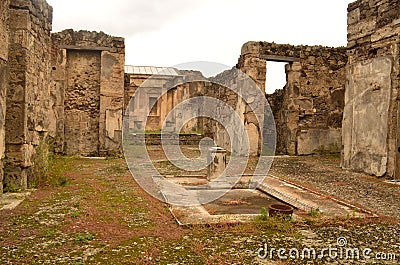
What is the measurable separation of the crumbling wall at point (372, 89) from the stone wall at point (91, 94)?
662 cm

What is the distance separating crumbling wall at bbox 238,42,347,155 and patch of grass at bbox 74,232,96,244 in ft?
31.0

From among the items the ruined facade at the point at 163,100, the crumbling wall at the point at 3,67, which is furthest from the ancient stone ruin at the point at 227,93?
the ruined facade at the point at 163,100

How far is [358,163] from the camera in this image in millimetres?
8789

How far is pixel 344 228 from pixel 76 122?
30.0 ft

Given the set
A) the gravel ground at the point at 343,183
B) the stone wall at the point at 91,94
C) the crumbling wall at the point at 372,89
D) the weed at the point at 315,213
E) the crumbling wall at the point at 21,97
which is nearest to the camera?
the weed at the point at 315,213

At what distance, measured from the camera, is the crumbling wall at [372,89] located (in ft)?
26.0

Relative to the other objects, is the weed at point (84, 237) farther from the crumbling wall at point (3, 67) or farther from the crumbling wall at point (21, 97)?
the crumbling wall at point (21, 97)

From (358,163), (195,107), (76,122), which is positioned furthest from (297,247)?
(195,107)

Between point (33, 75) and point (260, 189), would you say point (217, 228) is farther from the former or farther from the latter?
point (33, 75)

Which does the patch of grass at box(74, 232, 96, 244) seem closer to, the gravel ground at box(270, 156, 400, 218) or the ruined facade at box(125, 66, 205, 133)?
the gravel ground at box(270, 156, 400, 218)

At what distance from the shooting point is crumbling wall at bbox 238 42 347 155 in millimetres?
12398

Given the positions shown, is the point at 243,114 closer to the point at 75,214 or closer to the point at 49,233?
the point at 75,214

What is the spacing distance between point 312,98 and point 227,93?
301 centimetres

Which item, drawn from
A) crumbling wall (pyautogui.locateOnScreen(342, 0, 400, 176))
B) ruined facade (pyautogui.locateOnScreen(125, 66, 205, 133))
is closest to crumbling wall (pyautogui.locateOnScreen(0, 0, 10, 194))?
crumbling wall (pyautogui.locateOnScreen(342, 0, 400, 176))
